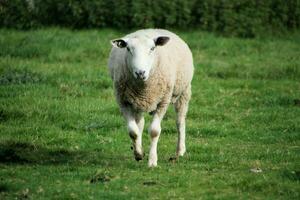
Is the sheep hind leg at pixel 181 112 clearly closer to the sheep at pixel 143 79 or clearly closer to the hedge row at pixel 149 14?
the sheep at pixel 143 79

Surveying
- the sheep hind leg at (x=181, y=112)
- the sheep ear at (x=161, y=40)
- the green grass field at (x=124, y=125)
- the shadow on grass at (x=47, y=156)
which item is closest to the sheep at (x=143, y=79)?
the sheep ear at (x=161, y=40)

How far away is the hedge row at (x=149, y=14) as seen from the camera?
82.8 feet

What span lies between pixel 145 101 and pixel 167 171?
111 cm

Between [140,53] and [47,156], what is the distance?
2.39 metres

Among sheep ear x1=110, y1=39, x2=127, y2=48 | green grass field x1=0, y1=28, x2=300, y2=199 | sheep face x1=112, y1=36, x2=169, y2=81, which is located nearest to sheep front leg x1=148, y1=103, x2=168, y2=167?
green grass field x1=0, y1=28, x2=300, y2=199

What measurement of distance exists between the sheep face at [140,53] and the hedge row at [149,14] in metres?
13.5

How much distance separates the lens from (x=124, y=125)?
15.1m

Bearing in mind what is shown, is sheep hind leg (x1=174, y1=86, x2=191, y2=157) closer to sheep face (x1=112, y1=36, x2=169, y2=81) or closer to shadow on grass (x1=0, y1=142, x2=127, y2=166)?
shadow on grass (x1=0, y1=142, x2=127, y2=166)

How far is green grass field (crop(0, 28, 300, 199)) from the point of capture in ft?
34.0

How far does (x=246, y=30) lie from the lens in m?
25.3

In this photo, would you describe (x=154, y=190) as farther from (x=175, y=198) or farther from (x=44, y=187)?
(x=44, y=187)

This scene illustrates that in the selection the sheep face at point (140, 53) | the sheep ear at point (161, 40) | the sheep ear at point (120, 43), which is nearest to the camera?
the sheep face at point (140, 53)

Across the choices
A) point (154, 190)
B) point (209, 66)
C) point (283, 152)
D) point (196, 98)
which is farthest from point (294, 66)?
point (154, 190)

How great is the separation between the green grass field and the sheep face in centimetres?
132
